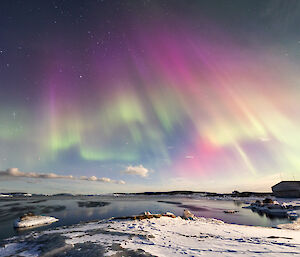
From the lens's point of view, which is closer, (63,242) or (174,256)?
(174,256)

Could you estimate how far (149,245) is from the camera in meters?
10.9

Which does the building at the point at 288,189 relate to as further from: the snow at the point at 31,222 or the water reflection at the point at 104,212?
the snow at the point at 31,222

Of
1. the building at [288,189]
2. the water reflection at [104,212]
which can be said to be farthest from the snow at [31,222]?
the building at [288,189]

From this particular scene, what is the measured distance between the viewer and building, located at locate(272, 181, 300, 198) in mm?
74844

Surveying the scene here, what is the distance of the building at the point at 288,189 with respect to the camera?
7484 cm

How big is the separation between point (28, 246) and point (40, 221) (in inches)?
728

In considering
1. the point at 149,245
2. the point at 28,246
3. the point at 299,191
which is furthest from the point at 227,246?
the point at 299,191

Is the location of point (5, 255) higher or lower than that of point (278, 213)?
higher

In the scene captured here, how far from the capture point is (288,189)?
253 feet

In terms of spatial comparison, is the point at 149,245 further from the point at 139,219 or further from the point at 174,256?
the point at 139,219

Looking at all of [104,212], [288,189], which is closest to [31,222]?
[104,212]

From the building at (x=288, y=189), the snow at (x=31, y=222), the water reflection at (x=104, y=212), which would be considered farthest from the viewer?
the building at (x=288, y=189)

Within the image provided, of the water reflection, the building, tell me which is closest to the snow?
the water reflection

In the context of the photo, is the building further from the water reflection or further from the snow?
the snow
